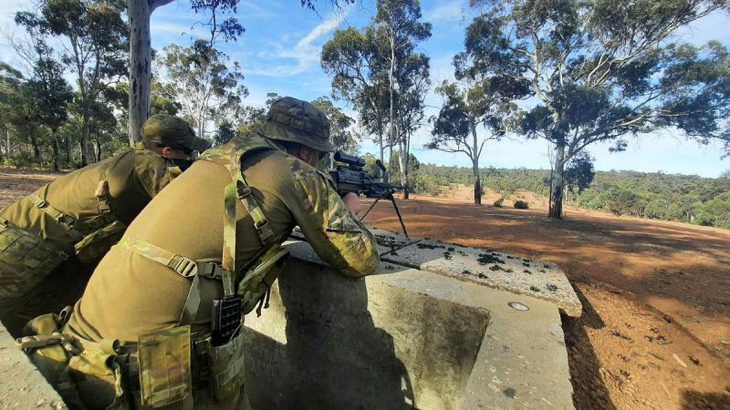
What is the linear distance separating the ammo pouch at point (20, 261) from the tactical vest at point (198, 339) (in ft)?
1.92

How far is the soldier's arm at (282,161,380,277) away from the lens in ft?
5.23

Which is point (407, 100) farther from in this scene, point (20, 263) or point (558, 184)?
point (20, 263)

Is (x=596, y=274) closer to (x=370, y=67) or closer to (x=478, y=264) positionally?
(x=478, y=264)

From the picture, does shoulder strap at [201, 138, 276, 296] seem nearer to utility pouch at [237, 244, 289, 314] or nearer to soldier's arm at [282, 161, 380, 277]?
utility pouch at [237, 244, 289, 314]

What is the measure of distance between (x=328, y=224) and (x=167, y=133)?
1486mm

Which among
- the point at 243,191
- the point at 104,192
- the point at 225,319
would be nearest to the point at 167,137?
the point at 104,192

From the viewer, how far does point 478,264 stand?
8.41 feet

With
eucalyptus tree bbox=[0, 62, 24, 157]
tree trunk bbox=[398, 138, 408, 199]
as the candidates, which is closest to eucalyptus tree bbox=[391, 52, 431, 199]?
tree trunk bbox=[398, 138, 408, 199]

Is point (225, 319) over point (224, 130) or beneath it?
beneath

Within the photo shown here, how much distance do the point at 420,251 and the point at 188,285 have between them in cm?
199

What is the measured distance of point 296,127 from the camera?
1895mm

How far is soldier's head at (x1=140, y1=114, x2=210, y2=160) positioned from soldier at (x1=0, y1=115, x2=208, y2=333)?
0.11 meters

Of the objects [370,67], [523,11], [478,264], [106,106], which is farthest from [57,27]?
[478,264]

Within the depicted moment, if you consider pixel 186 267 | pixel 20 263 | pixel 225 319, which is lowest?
pixel 225 319
